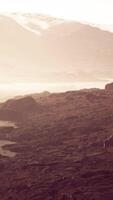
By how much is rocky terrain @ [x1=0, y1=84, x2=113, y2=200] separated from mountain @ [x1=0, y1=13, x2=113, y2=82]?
8714 cm

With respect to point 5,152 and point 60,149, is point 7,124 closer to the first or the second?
point 5,152

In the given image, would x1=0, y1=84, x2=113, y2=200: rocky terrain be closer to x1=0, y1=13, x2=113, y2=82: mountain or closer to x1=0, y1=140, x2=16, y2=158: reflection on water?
x1=0, y1=140, x2=16, y2=158: reflection on water

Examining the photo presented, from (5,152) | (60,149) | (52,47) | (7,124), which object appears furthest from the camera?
(52,47)

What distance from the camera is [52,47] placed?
15650 cm

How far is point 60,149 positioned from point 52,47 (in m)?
131

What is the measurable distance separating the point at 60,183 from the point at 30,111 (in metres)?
22.2

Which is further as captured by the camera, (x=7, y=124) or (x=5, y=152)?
(x=7, y=124)

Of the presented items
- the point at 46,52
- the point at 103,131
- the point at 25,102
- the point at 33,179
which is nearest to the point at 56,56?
the point at 46,52

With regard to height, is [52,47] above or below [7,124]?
Result: above

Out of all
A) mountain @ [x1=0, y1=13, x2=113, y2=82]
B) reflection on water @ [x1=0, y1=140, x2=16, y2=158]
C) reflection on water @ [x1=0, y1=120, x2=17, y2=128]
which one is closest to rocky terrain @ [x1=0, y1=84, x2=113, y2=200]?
reflection on water @ [x1=0, y1=140, x2=16, y2=158]

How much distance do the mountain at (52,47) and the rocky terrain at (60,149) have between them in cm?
8714

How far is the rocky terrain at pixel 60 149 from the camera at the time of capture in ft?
65.4

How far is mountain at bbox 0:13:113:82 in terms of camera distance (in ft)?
464

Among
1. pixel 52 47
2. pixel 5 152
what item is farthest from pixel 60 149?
pixel 52 47
